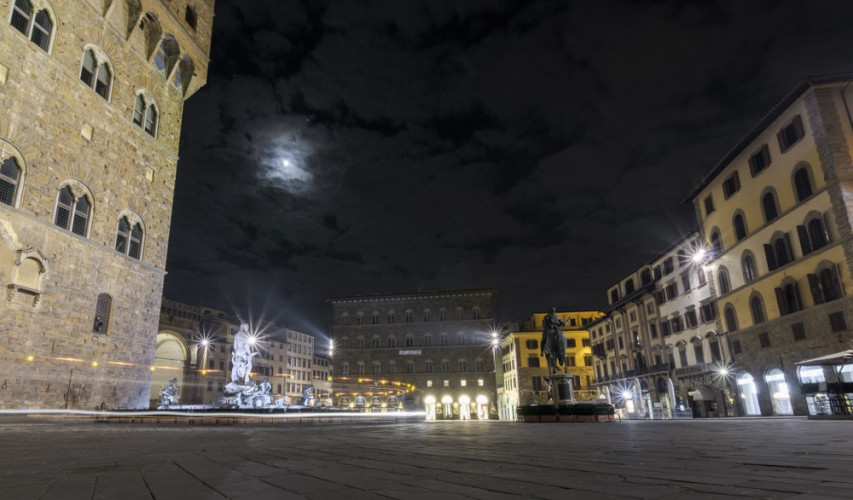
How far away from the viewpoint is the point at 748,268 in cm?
2836

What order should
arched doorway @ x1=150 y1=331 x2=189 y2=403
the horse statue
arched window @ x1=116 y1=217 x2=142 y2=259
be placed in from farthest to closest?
arched doorway @ x1=150 y1=331 x2=189 y2=403 < the horse statue < arched window @ x1=116 y1=217 x2=142 y2=259

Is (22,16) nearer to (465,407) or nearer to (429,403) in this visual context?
(429,403)

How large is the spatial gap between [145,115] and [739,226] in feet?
106

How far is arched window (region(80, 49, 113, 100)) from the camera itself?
756 inches

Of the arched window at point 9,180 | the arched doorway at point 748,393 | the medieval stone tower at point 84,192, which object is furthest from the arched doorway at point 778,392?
the arched window at point 9,180

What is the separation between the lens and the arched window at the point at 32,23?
16.6m

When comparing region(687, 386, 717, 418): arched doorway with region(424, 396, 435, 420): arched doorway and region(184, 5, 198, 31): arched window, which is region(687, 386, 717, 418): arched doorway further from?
region(184, 5, 198, 31): arched window

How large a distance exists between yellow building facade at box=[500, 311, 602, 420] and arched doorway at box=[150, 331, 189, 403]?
36.8 metres

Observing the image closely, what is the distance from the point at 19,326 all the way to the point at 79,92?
29.2ft

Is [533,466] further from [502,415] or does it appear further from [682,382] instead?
[502,415]

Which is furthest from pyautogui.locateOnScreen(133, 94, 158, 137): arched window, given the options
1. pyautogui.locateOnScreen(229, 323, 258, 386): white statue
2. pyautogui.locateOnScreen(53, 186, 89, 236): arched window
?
pyautogui.locateOnScreen(229, 323, 258, 386): white statue

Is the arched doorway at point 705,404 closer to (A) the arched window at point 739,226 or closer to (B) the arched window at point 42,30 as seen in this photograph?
(A) the arched window at point 739,226

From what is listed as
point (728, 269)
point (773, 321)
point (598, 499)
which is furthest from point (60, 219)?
point (728, 269)

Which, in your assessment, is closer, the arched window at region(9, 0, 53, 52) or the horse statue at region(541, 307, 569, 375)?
the arched window at region(9, 0, 53, 52)
